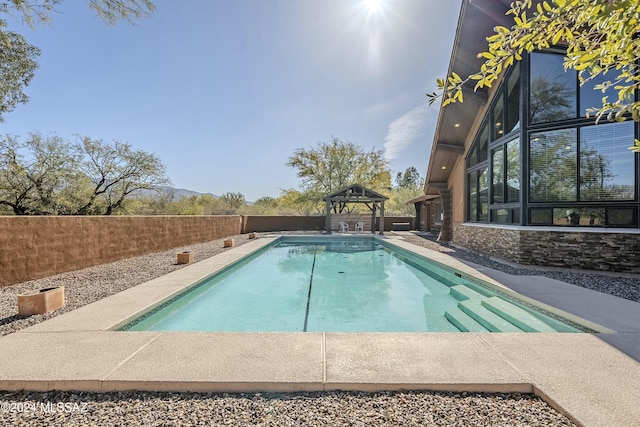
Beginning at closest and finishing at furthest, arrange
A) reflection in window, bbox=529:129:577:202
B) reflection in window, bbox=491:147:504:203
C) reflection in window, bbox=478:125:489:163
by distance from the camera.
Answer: reflection in window, bbox=529:129:577:202
reflection in window, bbox=491:147:504:203
reflection in window, bbox=478:125:489:163

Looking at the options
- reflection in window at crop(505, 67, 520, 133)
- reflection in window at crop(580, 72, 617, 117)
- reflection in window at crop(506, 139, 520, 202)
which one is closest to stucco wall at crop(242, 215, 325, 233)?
reflection in window at crop(506, 139, 520, 202)

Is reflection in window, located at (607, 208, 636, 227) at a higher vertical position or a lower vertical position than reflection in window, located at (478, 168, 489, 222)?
lower

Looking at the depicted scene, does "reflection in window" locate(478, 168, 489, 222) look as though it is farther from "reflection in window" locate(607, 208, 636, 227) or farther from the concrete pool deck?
the concrete pool deck

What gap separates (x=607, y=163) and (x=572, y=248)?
201 cm

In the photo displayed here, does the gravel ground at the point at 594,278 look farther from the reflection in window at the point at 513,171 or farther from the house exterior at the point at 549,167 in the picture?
the reflection in window at the point at 513,171

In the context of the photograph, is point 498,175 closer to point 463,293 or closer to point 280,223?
point 463,293

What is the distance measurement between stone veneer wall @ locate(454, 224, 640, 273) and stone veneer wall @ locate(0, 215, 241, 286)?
10749 mm

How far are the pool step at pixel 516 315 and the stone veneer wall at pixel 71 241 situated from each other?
853 cm

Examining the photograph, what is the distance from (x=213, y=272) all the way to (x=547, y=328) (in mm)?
5988

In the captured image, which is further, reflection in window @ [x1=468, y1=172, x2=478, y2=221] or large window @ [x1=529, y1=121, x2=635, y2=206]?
reflection in window @ [x1=468, y1=172, x2=478, y2=221]

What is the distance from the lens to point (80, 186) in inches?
607

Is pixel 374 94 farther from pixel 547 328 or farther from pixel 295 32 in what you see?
pixel 547 328

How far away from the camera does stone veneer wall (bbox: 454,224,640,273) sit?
577cm

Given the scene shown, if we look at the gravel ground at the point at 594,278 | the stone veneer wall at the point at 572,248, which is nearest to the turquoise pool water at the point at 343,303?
the gravel ground at the point at 594,278
